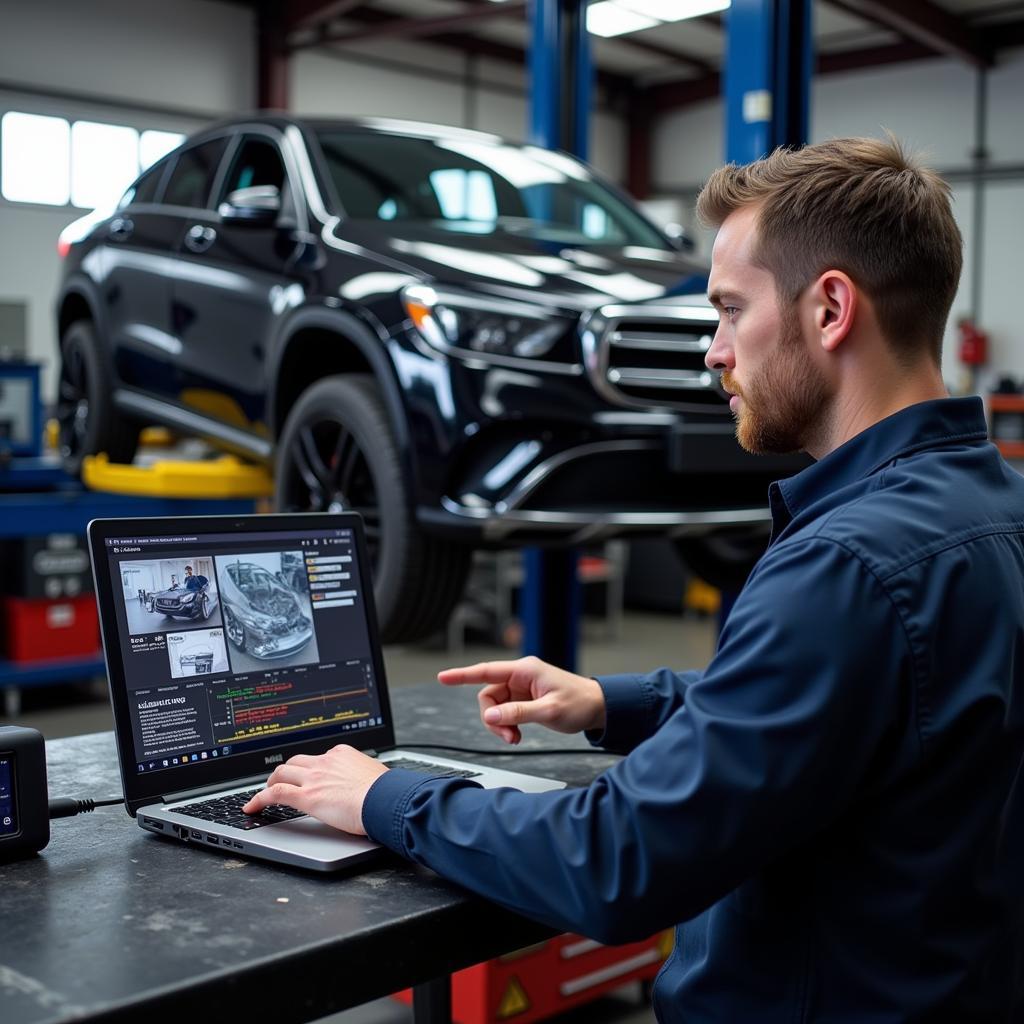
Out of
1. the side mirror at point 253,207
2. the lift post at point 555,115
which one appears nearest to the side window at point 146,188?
the side mirror at point 253,207

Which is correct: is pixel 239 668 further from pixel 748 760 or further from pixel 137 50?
pixel 137 50

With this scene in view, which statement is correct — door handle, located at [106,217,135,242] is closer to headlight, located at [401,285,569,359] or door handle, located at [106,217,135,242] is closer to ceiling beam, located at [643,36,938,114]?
headlight, located at [401,285,569,359]

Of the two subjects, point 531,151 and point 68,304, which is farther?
point 68,304

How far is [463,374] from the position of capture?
3236 mm

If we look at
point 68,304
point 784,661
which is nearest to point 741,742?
point 784,661

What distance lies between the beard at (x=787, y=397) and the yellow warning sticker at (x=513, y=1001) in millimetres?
1990

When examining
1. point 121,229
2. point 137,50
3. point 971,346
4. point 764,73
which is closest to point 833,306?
point 764,73

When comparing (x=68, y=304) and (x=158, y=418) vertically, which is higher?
(x=68, y=304)

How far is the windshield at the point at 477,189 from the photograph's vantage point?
3.89 m

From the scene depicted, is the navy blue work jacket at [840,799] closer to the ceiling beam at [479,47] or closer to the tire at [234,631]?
the tire at [234,631]

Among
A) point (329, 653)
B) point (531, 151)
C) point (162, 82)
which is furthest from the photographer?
point (162, 82)

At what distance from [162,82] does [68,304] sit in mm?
7617

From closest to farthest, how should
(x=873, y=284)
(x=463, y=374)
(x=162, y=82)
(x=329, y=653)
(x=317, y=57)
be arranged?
(x=873, y=284) < (x=329, y=653) < (x=463, y=374) < (x=162, y=82) < (x=317, y=57)

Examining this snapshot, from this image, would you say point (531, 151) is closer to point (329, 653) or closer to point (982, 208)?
point (329, 653)
